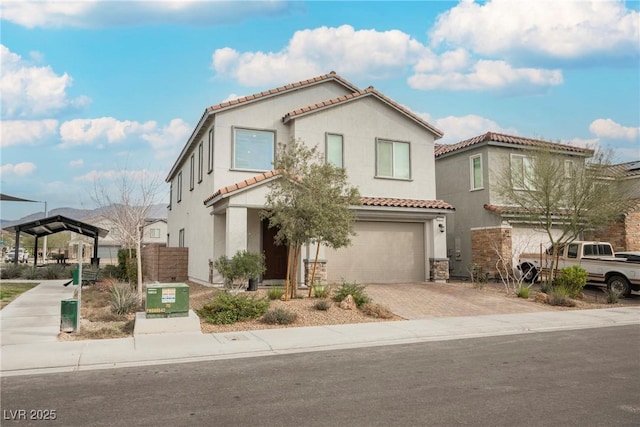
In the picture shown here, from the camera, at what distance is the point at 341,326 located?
1170 cm

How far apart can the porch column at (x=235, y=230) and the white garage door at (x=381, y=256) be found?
390cm

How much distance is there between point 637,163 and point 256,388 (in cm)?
2809

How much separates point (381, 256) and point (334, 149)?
4640mm

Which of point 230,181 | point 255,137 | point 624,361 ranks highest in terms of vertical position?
point 255,137

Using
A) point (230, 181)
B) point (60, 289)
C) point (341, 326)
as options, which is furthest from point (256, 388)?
point (60, 289)

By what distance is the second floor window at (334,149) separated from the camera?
19344 mm

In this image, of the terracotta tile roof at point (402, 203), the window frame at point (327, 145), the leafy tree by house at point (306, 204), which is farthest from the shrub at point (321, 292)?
the window frame at point (327, 145)

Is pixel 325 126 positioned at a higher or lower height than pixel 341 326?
higher

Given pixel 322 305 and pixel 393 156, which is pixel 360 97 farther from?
pixel 322 305

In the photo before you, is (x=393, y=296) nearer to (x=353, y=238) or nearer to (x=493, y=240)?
(x=353, y=238)

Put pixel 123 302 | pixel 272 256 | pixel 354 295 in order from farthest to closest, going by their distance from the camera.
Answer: pixel 272 256 → pixel 354 295 → pixel 123 302

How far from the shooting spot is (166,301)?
35.7ft

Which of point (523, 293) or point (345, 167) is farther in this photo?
point (345, 167)

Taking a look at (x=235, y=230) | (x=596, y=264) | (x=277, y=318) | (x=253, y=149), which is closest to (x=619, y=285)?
(x=596, y=264)
